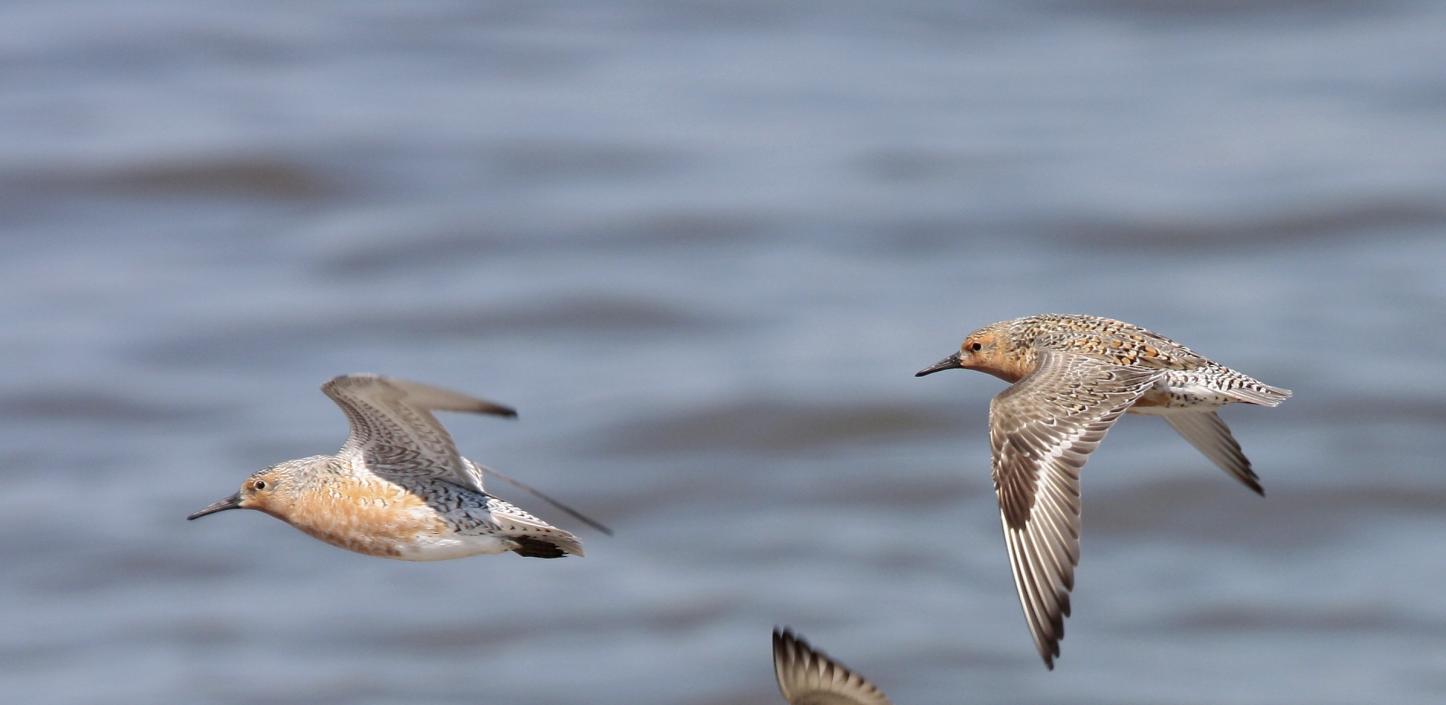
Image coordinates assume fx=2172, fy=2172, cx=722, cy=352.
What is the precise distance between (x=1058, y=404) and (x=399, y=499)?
233 cm

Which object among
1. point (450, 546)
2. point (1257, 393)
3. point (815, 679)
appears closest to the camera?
point (815, 679)

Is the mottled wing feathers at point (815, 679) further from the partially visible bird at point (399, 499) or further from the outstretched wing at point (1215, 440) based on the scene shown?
the outstretched wing at point (1215, 440)

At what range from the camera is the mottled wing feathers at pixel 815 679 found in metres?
7.05

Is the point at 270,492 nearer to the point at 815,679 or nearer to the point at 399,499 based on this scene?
the point at 399,499

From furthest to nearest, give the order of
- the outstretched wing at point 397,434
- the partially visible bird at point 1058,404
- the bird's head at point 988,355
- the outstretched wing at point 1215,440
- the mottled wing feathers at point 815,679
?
the outstretched wing at point 1215,440, the bird's head at point 988,355, the partially visible bird at point 1058,404, the mottled wing feathers at point 815,679, the outstretched wing at point 397,434

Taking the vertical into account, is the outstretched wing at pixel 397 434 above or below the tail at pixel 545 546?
above

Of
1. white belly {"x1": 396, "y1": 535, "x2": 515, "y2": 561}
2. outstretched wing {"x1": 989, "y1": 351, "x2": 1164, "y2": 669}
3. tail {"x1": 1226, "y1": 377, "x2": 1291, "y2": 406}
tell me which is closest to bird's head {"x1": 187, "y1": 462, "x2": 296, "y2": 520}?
white belly {"x1": 396, "y1": 535, "x2": 515, "y2": 561}

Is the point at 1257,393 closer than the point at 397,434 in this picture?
No

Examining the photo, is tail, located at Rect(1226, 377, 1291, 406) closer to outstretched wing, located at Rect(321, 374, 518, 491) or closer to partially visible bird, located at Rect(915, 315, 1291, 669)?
partially visible bird, located at Rect(915, 315, 1291, 669)

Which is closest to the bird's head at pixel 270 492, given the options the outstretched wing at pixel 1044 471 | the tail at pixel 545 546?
the tail at pixel 545 546

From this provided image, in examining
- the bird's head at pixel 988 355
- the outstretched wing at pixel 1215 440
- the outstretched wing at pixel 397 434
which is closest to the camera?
the outstretched wing at pixel 397 434

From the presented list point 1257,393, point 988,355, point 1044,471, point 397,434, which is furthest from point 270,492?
point 1257,393

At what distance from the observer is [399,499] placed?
24.3ft

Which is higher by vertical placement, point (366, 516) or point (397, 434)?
point (397, 434)
